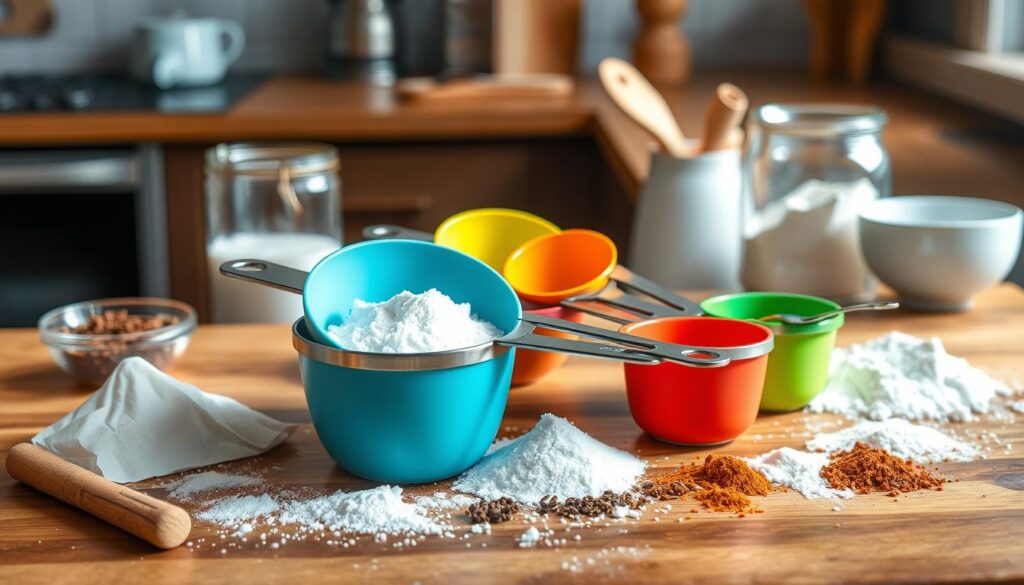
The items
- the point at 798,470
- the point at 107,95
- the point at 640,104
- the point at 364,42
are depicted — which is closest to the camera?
the point at 798,470

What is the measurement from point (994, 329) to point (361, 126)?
1.39 meters

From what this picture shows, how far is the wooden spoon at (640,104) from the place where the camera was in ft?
4.23

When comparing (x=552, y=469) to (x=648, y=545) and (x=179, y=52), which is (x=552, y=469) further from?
(x=179, y=52)

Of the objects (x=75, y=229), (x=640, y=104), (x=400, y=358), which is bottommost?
(x=75, y=229)

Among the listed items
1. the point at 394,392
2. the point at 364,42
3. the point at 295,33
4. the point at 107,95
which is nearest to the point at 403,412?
the point at 394,392

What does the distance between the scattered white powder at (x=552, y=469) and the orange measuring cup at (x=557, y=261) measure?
0.24 meters

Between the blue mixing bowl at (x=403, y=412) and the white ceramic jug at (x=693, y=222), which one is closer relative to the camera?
the blue mixing bowl at (x=403, y=412)

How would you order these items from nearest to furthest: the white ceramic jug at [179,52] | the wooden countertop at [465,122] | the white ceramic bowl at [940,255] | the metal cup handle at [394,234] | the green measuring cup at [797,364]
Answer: the green measuring cup at [797,364] < the metal cup handle at [394,234] < the white ceramic bowl at [940,255] < the wooden countertop at [465,122] < the white ceramic jug at [179,52]

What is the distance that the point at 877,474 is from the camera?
0.80 metres

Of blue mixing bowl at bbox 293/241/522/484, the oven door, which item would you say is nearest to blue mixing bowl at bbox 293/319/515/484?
blue mixing bowl at bbox 293/241/522/484

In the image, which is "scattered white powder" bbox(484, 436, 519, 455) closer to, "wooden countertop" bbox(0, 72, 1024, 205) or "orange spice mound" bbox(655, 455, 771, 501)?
"orange spice mound" bbox(655, 455, 771, 501)

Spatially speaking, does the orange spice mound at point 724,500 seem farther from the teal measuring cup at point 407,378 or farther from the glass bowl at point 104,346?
the glass bowl at point 104,346

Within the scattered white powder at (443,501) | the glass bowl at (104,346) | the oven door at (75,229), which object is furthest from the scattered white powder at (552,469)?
the oven door at (75,229)

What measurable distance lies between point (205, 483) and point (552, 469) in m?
0.24
